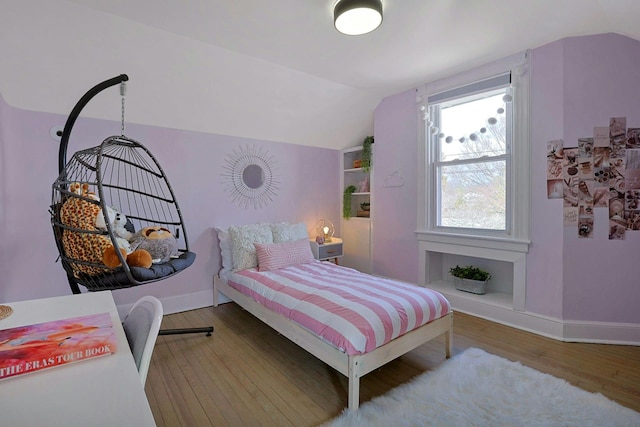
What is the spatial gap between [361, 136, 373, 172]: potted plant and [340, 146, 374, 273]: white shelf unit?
0.07m

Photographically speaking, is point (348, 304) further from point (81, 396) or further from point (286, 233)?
point (286, 233)

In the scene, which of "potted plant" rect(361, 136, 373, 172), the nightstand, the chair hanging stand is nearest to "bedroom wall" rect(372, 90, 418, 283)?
"potted plant" rect(361, 136, 373, 172)

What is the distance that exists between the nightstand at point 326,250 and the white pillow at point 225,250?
1.09m

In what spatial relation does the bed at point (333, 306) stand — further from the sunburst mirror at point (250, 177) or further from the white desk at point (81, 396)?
the white desk at point (81, 396)

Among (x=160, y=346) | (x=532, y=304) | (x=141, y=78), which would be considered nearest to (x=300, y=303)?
(x=160, y=346)

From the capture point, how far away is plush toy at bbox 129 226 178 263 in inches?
84.3

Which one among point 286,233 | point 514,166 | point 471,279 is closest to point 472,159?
point 514,166

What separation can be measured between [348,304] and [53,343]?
4.68ft

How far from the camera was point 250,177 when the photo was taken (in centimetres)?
362

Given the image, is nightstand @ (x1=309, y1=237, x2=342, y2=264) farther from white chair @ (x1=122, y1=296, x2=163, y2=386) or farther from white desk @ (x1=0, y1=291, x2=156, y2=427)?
white desk @ (x1=0, y1=291, x2=156, y2=427)

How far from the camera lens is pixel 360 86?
138 inches

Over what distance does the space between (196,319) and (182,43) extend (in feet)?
8.15

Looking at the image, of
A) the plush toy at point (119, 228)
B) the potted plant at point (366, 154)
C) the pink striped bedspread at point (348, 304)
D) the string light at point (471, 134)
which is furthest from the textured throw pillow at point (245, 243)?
the string light at point (471, 134)

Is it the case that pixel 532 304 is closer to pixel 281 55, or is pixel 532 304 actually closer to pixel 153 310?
pixel 153 310
